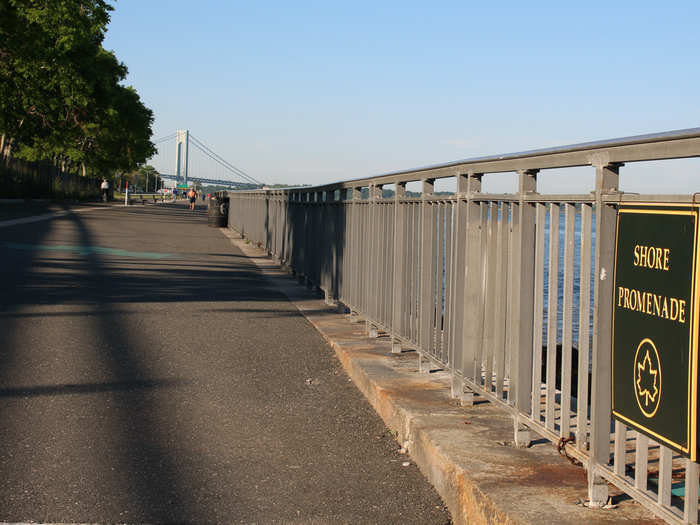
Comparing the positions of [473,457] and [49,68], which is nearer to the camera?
[473,457]

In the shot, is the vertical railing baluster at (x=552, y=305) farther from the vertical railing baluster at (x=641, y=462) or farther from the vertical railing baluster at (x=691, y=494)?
the vertical railing baluster at (x=691, y=494)

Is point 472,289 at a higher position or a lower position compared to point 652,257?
lower

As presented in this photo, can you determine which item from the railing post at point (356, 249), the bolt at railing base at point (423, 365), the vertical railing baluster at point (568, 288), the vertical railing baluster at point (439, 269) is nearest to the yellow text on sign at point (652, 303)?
the vertical railing baluster at point (568, 288)

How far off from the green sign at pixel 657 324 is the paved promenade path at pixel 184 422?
1214 mm

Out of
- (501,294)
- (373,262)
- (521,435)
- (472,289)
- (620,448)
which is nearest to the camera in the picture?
(620,448)

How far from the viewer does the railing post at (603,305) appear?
3121 mm

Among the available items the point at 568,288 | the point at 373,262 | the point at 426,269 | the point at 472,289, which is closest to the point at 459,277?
the point at 472,289

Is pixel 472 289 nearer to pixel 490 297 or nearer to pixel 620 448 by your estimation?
pixel 490 297

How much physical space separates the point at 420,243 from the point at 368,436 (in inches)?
57.0

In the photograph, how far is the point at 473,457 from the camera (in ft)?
13.0

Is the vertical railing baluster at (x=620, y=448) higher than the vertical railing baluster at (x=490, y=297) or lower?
lower

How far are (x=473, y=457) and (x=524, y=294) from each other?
735mm

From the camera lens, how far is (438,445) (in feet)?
13.7

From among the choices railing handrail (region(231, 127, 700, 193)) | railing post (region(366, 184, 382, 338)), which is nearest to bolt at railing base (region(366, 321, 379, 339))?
railing post (region(366, 184, 382, 338))
